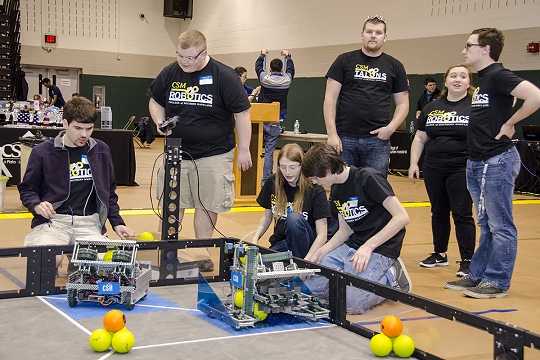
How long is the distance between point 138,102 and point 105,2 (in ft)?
10.4

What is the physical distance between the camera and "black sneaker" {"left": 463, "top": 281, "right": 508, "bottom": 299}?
421 centimetres

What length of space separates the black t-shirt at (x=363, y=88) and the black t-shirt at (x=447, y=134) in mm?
363

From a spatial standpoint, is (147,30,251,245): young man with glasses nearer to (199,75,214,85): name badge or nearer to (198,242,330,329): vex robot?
(199,75,214,85): name badge

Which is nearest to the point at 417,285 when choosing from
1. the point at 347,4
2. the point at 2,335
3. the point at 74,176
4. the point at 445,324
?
the point at 445,324

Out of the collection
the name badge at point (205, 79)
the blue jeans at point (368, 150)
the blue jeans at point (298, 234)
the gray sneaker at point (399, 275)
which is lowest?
the gray sneaker at point (399, 275)

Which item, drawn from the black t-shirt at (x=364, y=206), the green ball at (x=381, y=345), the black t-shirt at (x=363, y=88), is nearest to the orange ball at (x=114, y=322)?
the green ball at (x=381, y=345)

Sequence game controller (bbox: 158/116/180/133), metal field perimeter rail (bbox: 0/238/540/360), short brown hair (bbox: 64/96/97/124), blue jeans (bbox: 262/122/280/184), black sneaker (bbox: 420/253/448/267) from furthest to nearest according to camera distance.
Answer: blue jeans (bbox: 262/122/280/184) → black sneaker (bbox: 420/253/448/267) → game controller (bbox: 158/116/180/133) → short brown hair (bbox: 64/96/97/124) → metal field perimeter rail (bbox: 0/238/540/360)

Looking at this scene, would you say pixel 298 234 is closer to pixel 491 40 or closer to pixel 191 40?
pixel 191 40

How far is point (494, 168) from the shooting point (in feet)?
13.8

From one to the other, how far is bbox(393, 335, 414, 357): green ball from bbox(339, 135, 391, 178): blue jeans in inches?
80.2

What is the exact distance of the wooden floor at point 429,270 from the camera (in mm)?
3018

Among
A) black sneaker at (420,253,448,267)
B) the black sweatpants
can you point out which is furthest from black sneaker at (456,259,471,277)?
black sneaker at (420,253,448,267)

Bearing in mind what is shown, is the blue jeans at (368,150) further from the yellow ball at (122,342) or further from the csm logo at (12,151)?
the csm logo at (12,151)

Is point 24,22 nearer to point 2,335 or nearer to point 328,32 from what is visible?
point 328,32
